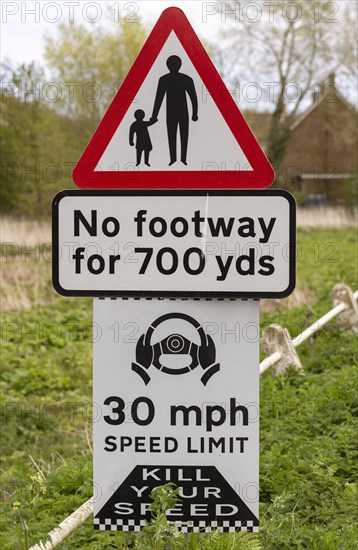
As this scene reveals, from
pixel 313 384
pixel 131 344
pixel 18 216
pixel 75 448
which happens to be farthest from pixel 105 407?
pixel 18 216

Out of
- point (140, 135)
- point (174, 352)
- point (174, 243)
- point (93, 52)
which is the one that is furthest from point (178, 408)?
point (93, 52)

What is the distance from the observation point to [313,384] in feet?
21.5

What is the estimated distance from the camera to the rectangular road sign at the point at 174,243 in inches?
105

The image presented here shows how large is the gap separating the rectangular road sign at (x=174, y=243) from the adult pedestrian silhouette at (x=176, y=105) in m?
0.18

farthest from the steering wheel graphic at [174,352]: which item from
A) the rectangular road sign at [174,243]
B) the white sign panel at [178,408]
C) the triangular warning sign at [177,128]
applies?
the triangular warning sign at [177,128]

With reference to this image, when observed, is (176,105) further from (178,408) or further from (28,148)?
(28,148)

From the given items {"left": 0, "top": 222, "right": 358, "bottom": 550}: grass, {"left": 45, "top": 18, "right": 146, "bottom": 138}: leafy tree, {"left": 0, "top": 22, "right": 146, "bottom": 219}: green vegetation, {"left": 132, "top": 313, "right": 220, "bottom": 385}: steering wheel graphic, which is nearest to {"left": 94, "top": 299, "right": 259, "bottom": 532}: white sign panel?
{"left": 132, "top": 313, "right": 220, "bottom": 385}: steering wheel graphic

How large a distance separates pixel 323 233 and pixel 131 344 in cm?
2510

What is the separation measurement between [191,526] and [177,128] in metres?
1.44

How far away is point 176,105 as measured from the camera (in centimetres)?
268

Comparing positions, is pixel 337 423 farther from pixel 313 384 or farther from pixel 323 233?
pixel 323 233

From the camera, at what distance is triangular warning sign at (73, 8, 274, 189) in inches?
106

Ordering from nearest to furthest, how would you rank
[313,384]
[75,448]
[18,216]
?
[313,384], [75,448], [18,216]

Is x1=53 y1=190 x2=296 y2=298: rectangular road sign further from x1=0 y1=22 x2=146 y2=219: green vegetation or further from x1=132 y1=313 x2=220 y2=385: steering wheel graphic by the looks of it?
x1=0 y1=22 x2=146 y2=219: green vegetation
